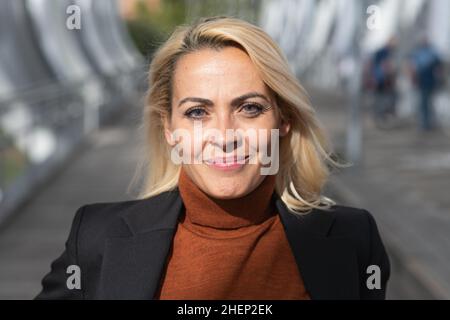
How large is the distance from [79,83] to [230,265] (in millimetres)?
19418

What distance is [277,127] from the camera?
229 cm

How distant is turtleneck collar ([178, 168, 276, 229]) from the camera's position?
88.1 inches

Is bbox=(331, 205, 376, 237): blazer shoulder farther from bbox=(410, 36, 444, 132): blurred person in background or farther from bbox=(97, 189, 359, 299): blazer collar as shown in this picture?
bbox=(410, 36, 444, 132): blurred person in background

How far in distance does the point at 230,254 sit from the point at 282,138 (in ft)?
1.07

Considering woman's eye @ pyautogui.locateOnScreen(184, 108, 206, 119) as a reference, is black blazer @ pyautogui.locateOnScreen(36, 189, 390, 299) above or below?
below

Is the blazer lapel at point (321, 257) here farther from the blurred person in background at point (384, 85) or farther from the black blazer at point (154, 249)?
the blurred person in background at point (384, 85)

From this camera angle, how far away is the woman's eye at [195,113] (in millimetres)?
2178

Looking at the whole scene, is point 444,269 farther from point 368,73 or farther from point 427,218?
point 368,73

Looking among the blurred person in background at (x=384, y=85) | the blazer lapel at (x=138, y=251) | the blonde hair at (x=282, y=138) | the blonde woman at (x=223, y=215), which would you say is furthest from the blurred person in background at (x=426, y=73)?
the blazer lapel at (x=138, y=251)

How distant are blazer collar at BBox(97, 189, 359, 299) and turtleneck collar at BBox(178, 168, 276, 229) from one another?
0.04 m

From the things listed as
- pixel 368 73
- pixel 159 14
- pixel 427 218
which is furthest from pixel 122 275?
pixel 159 14

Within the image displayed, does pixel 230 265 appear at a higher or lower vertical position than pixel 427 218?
higher

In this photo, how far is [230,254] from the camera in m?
2.22

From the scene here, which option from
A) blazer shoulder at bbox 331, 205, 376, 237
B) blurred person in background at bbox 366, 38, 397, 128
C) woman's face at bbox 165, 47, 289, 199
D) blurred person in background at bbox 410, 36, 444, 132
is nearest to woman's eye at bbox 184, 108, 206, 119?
woman's face at bbox 165, 47, 289, 199
